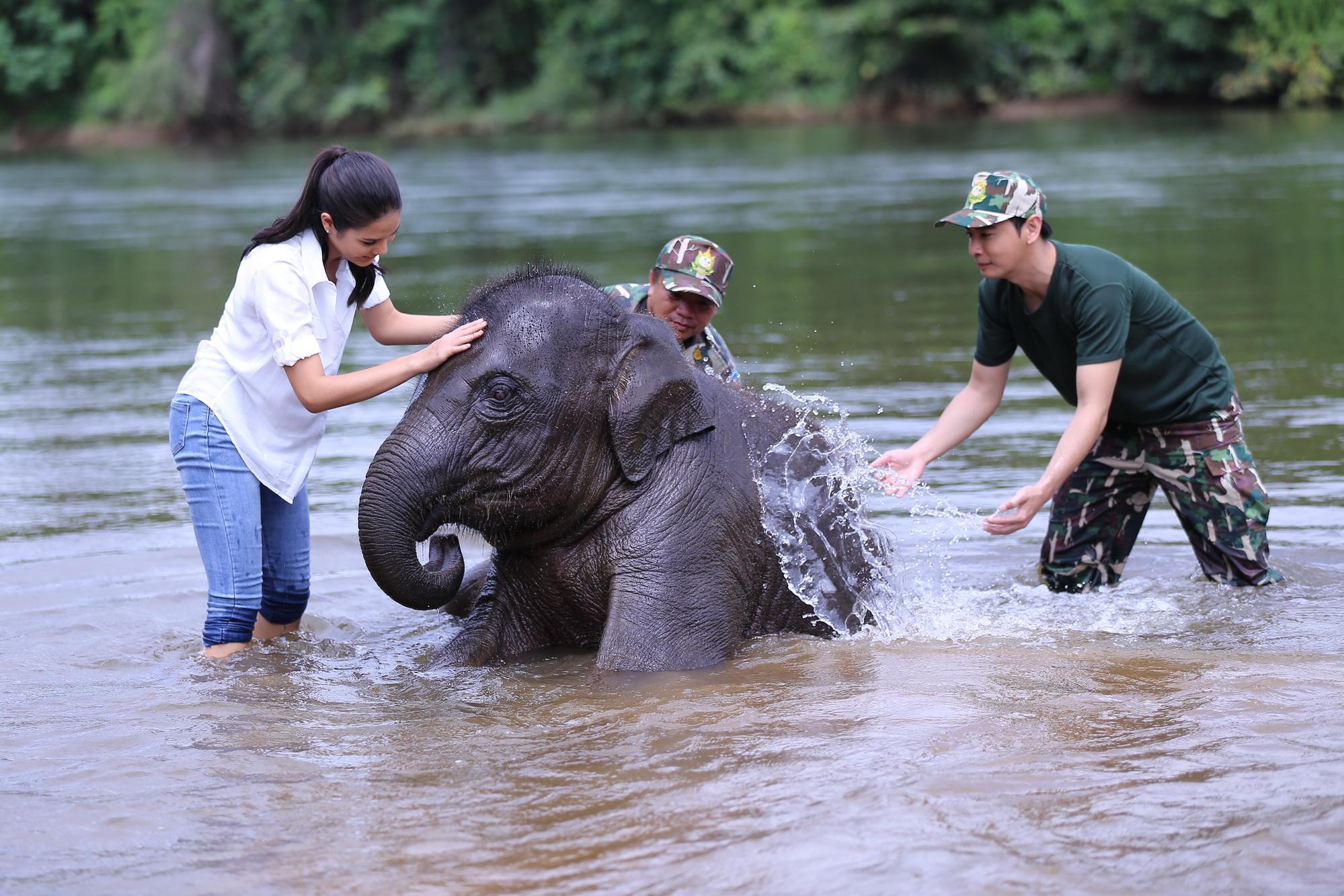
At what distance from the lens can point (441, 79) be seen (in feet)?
208

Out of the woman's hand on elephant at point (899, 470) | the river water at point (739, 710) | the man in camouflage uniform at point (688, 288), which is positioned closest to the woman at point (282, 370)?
the river water at point (739, 710)

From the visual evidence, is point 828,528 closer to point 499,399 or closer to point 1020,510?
point 1020,510

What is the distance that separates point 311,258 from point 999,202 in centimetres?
265

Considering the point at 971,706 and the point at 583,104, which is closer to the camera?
the point at 971,706

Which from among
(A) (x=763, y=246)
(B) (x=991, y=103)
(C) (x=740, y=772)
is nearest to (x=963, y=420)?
(C) (x=740, y=772)


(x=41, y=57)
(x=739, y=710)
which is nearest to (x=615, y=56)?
(x=41, y=57)

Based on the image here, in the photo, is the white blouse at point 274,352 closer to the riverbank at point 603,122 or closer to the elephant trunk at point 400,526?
the elephant trunk at point 400,526

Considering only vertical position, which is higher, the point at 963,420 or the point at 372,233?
the point at 372,233

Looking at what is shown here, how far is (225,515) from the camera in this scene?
5910 millimetres

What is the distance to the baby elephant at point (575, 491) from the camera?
5516mm

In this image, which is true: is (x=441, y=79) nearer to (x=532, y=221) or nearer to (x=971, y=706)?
(x=532, y=221)

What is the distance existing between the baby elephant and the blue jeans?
743 mm

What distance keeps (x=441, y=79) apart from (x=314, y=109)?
5.06m

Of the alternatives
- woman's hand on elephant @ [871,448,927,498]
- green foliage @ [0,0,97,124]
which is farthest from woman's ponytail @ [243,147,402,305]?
green foliage @ [0,0,97,124]
